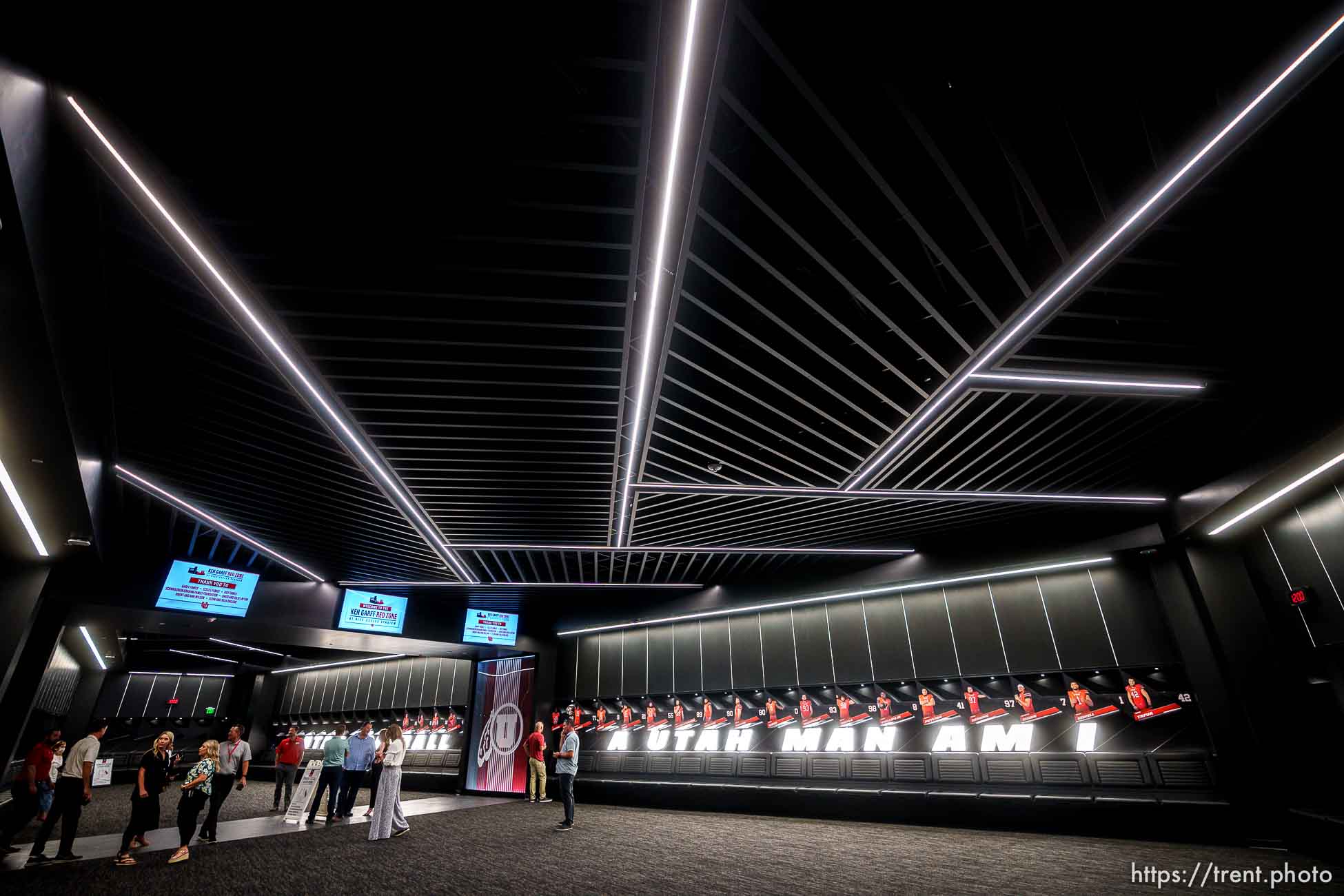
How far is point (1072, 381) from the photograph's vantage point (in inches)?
212

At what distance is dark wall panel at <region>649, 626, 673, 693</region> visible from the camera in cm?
1283

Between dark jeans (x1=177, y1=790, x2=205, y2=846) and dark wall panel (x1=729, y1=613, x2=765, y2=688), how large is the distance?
8.66 metres

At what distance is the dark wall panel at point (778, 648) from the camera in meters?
11.2

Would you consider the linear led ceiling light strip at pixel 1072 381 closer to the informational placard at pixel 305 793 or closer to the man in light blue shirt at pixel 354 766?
the man in light blue shirt at pixel 354 766

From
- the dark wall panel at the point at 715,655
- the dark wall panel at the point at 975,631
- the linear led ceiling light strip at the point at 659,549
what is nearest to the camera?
the dark wall panel at the point at 975,631

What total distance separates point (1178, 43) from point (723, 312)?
3.00 metres

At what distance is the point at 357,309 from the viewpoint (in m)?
4.46

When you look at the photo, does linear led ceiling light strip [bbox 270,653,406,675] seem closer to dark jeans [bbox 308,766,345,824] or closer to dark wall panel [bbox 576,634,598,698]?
dark wall panel [bbox 576,634,598,698]

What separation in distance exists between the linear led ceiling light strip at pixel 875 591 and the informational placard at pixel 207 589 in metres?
7.10

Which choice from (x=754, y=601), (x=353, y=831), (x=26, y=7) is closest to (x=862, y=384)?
(x=26, y=7)

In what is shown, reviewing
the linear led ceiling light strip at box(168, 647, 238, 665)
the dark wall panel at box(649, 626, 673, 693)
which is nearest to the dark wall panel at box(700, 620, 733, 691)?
the dark wall panel at box(649, 626, 673, 693)

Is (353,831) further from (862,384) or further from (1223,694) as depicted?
(1223,694)

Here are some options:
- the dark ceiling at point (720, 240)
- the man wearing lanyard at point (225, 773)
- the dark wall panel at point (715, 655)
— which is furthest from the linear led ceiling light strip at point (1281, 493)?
the man wearing lanyard at point (225, 773)

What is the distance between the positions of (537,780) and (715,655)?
184 inches
